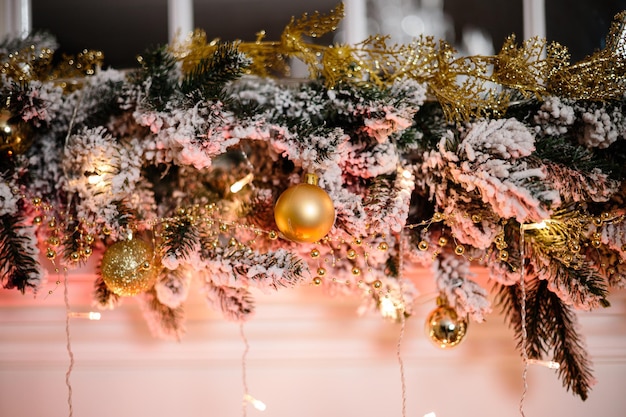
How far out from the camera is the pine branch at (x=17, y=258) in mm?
706

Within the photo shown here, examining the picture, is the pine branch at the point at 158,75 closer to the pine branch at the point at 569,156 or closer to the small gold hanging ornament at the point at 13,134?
the small gold hanging ornament at the point at 13,134

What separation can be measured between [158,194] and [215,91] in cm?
23

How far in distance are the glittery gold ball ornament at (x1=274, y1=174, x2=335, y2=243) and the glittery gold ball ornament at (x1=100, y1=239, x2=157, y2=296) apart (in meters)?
0.22

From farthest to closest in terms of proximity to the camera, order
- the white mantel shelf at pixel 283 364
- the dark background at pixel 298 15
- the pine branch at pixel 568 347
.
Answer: the dark background at pixel 298 15 → the white mantel shelf at pixel 283 364 → the pine branch at pixel 568 347

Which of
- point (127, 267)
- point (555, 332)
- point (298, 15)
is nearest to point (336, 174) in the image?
point (127, 267)

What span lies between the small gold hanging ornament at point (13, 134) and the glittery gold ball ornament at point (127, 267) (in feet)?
0.68

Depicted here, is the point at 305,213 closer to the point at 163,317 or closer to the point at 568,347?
the point at 163,317

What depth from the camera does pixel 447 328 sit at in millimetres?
783

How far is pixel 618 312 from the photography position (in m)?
0.85

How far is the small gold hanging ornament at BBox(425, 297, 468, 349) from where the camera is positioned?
78cm

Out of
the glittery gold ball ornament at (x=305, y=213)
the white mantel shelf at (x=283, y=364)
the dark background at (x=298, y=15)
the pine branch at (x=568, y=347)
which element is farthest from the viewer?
the dark background at (x=298, y=15)

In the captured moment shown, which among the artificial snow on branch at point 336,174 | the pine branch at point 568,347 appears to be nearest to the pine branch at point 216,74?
the artificial snow on branch at point 336,174

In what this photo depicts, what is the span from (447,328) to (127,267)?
0.50m

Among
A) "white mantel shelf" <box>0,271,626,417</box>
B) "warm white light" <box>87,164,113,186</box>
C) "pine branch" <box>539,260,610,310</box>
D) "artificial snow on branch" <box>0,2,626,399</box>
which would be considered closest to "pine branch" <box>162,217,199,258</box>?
"artificial snow on branch" <box>0,2,626,399</box>
